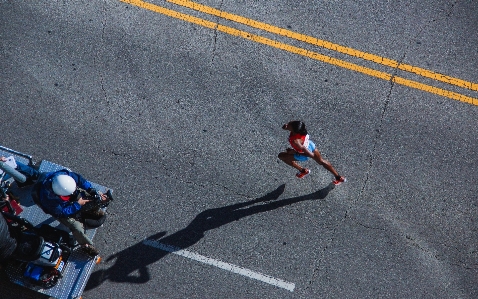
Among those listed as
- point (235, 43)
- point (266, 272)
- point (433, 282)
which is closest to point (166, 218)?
point (266, 272)

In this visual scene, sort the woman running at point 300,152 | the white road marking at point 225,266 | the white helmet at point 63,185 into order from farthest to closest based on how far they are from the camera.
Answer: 1. the white road marking at point 225,266
2. the woman running at point 300,152
3. the white helmet at point 63,185

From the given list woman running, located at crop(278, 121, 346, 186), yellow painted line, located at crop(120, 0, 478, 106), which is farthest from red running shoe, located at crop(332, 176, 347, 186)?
yellow painted line, located at crop(120, 0, 478, 106)

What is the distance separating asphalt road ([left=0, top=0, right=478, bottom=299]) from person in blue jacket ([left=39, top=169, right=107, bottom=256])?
3.63 feet

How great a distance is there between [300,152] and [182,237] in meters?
2.16

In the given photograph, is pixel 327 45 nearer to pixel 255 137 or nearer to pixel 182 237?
pixel 255 137

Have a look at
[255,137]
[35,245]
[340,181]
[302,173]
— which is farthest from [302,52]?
[35,245]

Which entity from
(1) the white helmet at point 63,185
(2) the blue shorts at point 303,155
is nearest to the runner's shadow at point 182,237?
(2) the blue shorts at point 303,155

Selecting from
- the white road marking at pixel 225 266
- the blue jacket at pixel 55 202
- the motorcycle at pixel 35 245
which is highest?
the white road marking at pixel 225 266

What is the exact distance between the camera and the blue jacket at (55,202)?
20.6 feet

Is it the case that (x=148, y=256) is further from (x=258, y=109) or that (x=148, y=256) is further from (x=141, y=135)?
(x=258, y=109)

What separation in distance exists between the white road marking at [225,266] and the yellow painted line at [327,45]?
3.75m

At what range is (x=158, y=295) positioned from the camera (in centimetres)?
745

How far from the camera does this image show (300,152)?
7312 mm

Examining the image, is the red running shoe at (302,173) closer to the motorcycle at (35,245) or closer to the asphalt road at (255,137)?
the asphalt road at (255,137)
